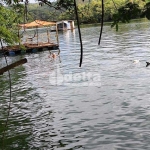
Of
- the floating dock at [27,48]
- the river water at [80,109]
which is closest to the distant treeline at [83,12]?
the river water at [80,109]

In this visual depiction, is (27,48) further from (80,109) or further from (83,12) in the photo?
(83,12)

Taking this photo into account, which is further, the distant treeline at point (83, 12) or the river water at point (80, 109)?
the river water at point (80, 109)

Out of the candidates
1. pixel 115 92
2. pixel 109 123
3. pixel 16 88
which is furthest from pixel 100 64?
pixel 109 123

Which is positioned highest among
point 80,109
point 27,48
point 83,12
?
point 83,12

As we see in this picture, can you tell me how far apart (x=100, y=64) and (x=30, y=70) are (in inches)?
240

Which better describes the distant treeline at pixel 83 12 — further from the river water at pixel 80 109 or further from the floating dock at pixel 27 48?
the floating dock at pixel 27 48

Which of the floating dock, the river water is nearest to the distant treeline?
the river water

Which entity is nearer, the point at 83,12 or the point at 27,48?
the point at 83,12

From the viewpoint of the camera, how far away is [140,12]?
4363 mm

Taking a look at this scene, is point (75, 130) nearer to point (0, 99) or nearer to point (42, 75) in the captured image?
point (0, 99)

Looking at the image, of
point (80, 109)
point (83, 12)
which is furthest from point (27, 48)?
point (83, 12)

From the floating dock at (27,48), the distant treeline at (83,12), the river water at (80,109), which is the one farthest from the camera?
the floating dock at (27,48)

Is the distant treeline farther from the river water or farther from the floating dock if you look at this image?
the floating dock

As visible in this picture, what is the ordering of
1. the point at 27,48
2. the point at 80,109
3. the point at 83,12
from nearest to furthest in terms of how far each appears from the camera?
the point at 83,12
the point at 80,109
the point at 27,48
